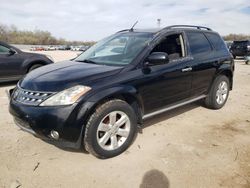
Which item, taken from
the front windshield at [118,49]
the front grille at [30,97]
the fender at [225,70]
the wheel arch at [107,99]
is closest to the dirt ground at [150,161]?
the wheel arch at [107,99]

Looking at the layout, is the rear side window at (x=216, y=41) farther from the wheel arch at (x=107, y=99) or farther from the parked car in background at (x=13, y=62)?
the parked car in background at (x=13, y=62)

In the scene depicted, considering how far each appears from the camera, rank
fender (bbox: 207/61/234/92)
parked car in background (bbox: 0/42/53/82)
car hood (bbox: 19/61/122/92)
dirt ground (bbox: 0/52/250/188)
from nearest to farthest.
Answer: dirt ground (bbox: 0/52/250/188), car hood (bbox: 19/61/122/92), fender (bbox: 207/61/234/92), parked car in background (bbox: 0/42/53/82)

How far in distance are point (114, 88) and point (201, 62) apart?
2.19 meters

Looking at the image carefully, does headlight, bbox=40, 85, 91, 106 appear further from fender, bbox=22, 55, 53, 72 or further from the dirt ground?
fender, bbox=22, 55, 53, 72

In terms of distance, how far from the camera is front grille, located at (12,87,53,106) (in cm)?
299

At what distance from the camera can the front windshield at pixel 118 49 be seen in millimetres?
3762

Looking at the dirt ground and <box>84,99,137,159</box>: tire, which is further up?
<box>84,99,137,159</box>: tire

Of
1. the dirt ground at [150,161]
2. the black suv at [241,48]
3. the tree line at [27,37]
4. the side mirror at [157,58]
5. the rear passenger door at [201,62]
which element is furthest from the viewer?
the tree line at [27,37]

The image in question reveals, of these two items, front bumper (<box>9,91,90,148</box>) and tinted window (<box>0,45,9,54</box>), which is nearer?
front bumper (<box>9,91,90,148</box>)

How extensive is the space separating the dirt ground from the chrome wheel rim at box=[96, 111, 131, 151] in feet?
0.68

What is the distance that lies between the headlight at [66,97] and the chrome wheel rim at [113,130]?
0.45 metres

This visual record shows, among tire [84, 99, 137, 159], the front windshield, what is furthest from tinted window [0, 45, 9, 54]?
tire [84, 99, 137, 159]

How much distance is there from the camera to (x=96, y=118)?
301cm

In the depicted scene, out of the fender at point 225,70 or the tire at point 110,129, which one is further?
the fender at point 225,70
